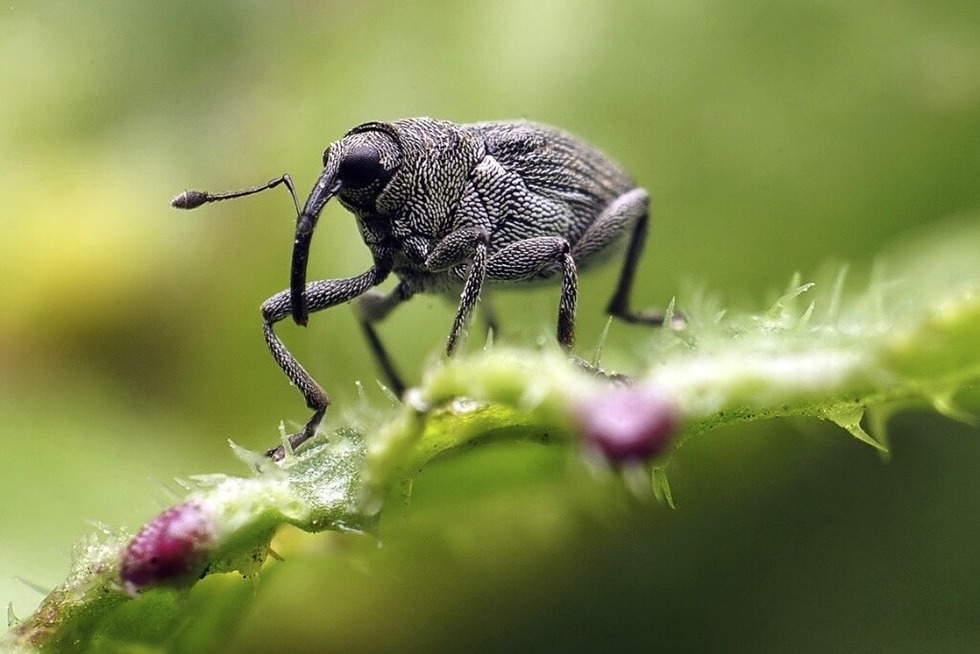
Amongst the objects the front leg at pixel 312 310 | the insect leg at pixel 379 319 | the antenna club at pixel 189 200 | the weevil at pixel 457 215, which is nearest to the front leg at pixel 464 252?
the weevil at pixel 457 215

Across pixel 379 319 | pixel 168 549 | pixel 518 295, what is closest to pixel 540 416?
pixel 168 549

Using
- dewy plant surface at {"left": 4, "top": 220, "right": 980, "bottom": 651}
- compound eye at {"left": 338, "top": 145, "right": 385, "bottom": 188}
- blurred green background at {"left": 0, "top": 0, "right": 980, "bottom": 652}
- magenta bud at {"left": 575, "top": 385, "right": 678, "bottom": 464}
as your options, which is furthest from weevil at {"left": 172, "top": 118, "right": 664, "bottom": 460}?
magenta bud at {"left": 575, "top": 385, "right": 678, "bottom": 464}

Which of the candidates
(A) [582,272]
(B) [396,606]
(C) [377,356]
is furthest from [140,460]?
(A) [582,272]

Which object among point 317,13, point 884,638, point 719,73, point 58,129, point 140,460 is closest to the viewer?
point 884,638

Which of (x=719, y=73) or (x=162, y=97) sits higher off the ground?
(x=719, y=73)

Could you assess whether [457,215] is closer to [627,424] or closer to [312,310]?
[312,310]

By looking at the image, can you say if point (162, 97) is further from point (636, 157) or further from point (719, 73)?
point (719, 73)

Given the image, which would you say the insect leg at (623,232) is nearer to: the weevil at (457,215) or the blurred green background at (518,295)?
the weevil at (457,215)

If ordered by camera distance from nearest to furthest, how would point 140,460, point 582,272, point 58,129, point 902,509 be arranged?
point 902,509 < point 582,272 < point 140,460 < point 58,129
